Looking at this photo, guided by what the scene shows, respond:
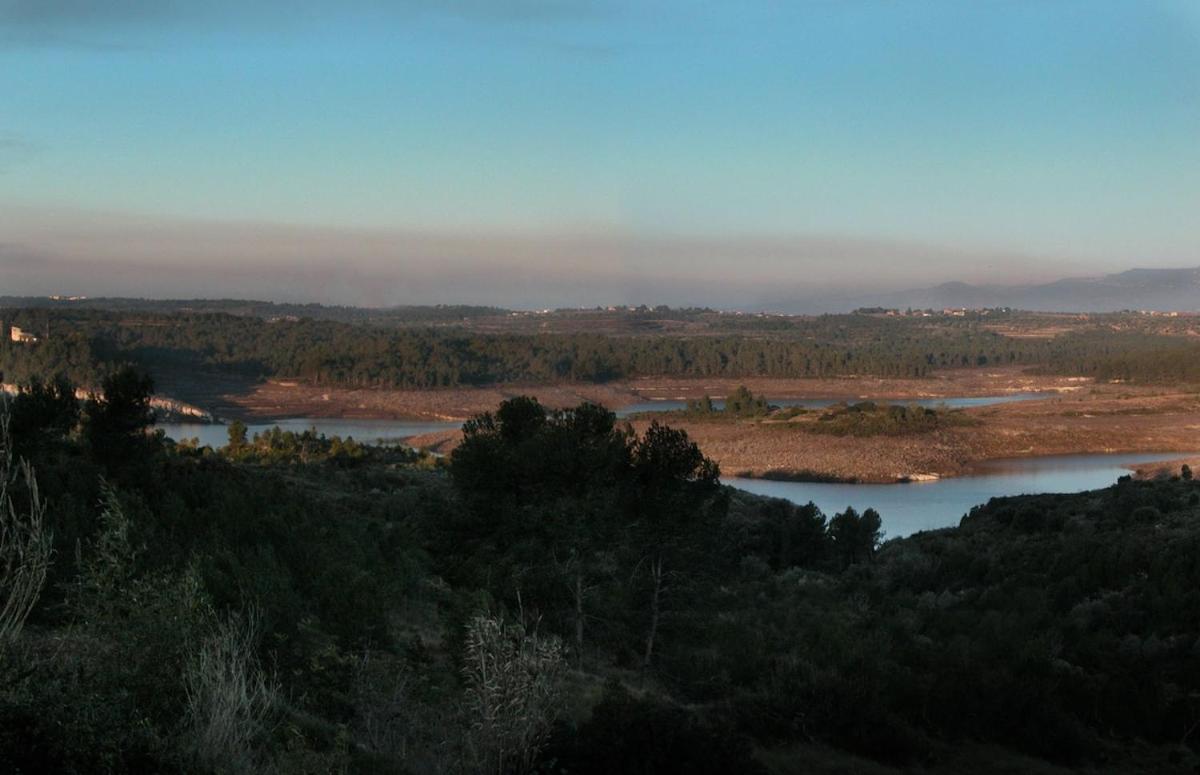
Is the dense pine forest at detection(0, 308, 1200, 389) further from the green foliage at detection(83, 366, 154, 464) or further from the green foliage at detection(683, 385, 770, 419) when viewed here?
the green foliage at detection(83, 366, 154, 464)

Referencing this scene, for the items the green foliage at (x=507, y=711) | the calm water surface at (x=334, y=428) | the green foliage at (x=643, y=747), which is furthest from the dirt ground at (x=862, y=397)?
the green foliage at (x=507, y=711)

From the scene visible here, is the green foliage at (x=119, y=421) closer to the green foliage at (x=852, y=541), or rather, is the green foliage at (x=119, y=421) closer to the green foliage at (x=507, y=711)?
the green foliage at (x=507, y=711)

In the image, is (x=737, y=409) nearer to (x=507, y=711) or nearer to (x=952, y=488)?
(x=952, y=488)

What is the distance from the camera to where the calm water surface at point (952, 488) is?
31328 mm

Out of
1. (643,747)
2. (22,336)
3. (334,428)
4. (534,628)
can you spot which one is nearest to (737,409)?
(334,428)

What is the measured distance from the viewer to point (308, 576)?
10125 mm

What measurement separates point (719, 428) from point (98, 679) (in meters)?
43.3

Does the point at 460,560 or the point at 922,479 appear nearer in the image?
the point at 460,560

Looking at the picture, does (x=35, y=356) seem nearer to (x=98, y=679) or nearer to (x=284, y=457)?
(x=284, y=457)

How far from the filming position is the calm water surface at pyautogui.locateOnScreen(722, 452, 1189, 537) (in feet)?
103

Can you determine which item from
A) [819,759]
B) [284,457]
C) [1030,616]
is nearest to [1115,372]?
[284,457]

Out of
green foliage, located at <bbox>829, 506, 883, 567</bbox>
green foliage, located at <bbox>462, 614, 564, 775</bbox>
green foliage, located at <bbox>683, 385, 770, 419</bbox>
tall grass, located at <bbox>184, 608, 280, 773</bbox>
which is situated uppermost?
A: tall grass, located at <bbox>184, 608, 280, 773</bbox>

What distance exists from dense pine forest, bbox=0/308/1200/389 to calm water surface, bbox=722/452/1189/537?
29741 mm

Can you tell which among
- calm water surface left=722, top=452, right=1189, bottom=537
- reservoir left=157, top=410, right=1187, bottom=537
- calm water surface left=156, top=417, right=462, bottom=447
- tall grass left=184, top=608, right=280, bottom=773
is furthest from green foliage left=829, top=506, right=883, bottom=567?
calm water surface left=156, top=417, right=462, bottom=447
